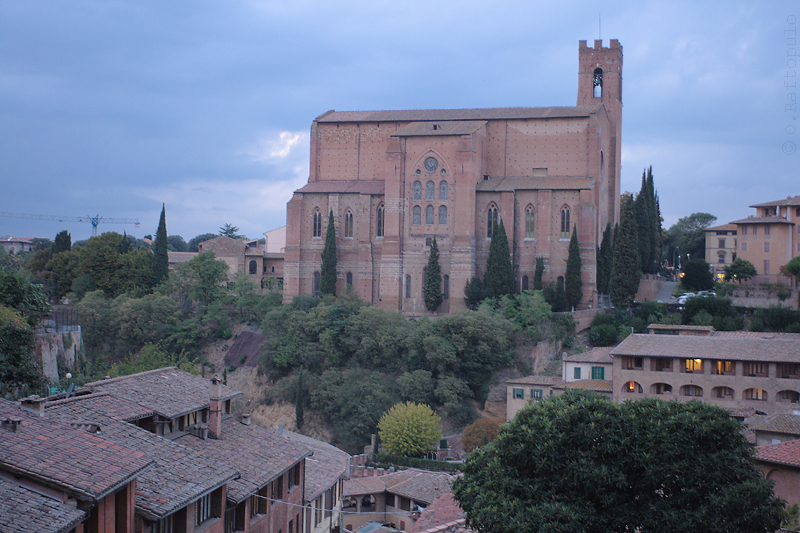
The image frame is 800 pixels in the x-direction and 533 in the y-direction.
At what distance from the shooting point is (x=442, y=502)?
25656 mm

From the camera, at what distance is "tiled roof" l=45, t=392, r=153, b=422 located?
1653 centimetres

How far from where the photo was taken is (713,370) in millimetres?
37875

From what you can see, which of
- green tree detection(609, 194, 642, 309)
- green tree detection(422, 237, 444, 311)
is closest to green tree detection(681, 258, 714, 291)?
green tree detection(609, 194, 642, 309)

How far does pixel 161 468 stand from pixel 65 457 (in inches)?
103

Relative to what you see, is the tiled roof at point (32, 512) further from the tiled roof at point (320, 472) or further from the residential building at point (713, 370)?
the residential building at point (713, 370)

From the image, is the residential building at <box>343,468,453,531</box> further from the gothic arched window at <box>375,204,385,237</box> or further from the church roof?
the church roof

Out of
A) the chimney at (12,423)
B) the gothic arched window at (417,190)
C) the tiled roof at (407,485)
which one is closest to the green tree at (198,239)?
the gothic arched window at (417,190)

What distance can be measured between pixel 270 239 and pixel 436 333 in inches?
1420

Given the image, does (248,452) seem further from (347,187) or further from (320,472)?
(347,187)

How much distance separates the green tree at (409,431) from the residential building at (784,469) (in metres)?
22.7

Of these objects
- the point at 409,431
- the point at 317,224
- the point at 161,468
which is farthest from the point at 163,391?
the point at 317,224

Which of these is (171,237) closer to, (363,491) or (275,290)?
(275,290)

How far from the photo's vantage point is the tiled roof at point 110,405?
16531mm

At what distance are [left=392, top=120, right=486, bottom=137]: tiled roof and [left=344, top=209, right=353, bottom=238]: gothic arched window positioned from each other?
7073 millimetres
